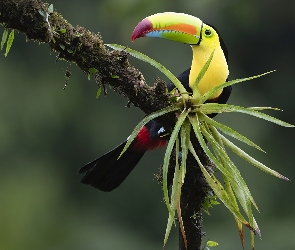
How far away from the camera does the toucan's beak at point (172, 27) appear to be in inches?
121

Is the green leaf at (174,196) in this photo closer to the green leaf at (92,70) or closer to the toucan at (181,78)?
the green leaf at (92,70)

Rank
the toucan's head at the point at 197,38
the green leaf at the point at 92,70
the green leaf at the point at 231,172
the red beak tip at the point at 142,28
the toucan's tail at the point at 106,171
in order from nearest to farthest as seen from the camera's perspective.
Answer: the green leaf at the point at 92,70 < the green leaf at the point at 231,172 < the red beak tip at the point at 142,28 < the toucan's head at the point at 197,38 < the toucan's tail at the point at 106,171

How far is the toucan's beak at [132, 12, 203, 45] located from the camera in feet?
10.1

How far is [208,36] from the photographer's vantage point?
3426 mm

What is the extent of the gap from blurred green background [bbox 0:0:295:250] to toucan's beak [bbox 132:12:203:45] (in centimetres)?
719

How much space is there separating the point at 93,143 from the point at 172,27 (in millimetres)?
8181

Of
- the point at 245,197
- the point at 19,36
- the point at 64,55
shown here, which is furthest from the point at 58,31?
the point at 19,36

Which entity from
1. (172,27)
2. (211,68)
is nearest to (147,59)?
(172,27)

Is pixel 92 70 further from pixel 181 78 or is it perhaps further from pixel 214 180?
pixel 181 78

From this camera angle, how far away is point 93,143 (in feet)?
37.3

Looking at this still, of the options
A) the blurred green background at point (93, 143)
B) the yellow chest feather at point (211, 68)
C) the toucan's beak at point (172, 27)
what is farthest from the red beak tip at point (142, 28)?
the blurred green background at point (93, 143)

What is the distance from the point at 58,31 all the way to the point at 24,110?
9236 mm

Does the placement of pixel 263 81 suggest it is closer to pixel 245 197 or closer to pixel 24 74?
pixel 24 74

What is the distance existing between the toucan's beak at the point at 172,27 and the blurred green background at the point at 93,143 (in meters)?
7.19
